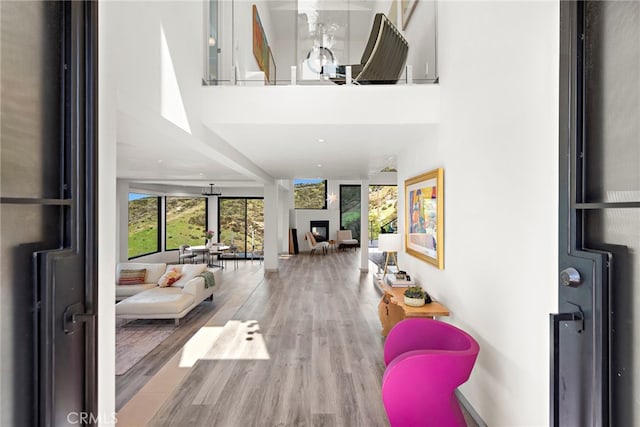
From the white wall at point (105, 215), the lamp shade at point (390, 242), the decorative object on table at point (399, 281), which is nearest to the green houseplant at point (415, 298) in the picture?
the decorative object on table at point (399, 281)

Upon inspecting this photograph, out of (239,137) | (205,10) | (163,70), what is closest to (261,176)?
(239,137)

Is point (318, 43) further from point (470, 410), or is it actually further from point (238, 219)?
point (238, 219)

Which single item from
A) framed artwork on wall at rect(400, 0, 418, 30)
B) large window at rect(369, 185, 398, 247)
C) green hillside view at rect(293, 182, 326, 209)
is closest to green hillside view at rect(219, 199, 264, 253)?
green hillside view at rect(293, 182, 326, 209)

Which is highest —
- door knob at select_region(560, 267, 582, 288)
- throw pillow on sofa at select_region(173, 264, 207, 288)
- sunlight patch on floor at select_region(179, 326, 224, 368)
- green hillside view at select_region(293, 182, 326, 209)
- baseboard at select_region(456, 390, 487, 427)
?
green hillside view at select_region(293, 182, 326, 209)

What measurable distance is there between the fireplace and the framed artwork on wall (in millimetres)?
9734

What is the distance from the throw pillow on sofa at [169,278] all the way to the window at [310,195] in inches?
321

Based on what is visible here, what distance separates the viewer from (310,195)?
13.9 meters

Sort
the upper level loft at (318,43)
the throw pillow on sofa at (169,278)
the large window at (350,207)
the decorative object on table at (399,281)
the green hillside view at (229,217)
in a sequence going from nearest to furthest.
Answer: the upper level loft at (318,43) < the decorative object on table at (399,281) < the throw pillow on sofa at (169,278) < the green hillside view at (229,217) < the large window at (350,207)

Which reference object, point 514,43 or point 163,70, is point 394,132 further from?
point 163,70

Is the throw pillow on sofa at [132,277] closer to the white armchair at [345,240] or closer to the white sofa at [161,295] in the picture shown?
the white sofa at [161,295]

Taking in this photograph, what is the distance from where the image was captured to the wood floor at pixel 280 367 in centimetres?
259

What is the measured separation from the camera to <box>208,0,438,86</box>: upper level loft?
3396mm

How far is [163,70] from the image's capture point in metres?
2.38

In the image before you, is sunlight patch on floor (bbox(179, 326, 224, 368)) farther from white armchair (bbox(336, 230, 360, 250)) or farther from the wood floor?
white armchair (bbox(336, 230, 360, 250))
